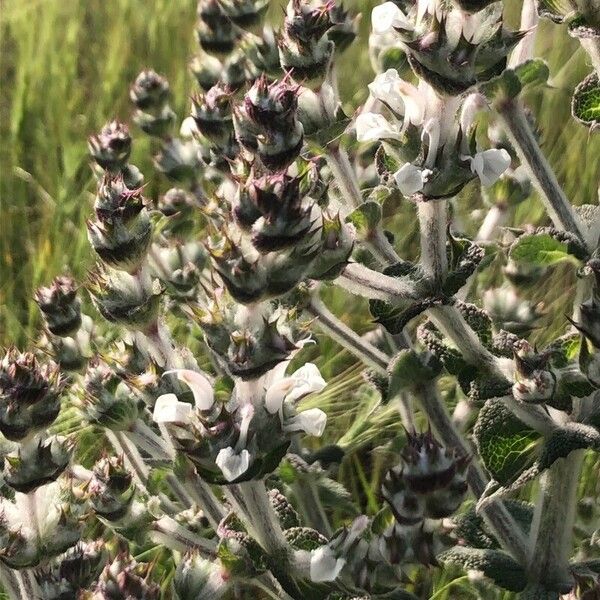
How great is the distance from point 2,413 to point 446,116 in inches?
27.9

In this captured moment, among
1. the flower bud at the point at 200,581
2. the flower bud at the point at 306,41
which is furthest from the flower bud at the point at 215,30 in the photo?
the flower bud at the point at 200,581

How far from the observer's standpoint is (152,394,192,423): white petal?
118cm

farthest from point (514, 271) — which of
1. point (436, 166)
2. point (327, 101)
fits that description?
point (436, 166)

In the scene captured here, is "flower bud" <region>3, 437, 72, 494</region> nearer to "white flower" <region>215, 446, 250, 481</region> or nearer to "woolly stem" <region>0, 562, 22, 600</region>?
"woolly stem" <region>0, 562, 22, 600</region>

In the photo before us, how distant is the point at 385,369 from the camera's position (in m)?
1.71

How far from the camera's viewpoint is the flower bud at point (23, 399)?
1.25 metres

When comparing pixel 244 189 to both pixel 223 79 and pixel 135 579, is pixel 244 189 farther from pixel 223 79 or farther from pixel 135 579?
pixel 223 79

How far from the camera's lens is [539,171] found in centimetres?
154

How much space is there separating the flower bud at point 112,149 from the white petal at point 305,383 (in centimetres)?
76

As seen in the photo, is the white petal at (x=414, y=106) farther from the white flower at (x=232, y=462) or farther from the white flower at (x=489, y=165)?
the white flower at (x=232, y=462)

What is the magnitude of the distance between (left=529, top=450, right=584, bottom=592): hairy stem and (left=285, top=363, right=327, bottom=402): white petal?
0.51 meters

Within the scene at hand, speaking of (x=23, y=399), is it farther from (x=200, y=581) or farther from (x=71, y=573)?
(x=200, y=581)

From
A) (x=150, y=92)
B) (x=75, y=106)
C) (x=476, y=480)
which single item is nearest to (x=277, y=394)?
(x=476, y=480)

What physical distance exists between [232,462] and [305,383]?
0.50 feet
